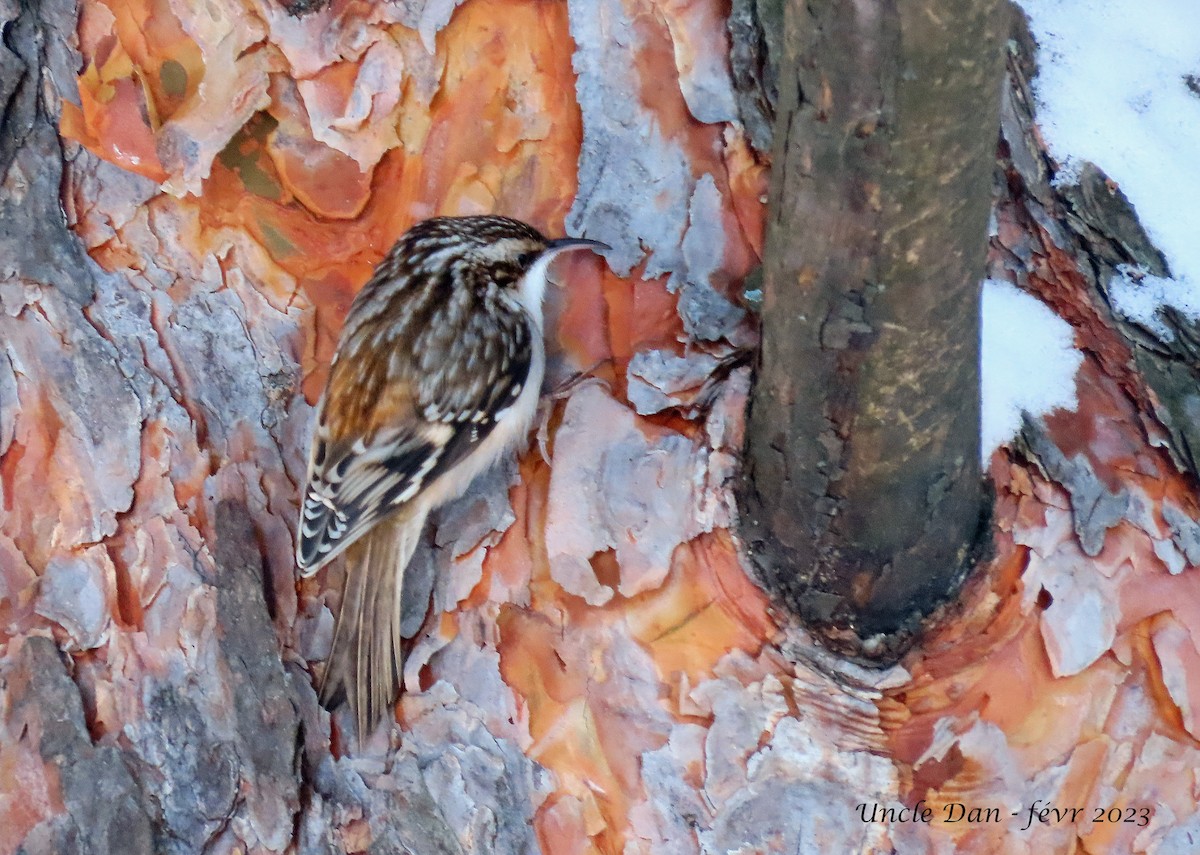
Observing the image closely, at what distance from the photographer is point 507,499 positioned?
5.13ft

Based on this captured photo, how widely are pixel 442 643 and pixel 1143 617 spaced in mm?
962

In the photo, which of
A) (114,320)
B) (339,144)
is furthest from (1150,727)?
(114,320)

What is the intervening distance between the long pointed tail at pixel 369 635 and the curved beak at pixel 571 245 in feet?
1.63

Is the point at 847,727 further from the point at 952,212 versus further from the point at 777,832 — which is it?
the point at 952,212

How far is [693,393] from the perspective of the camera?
1.43 metres

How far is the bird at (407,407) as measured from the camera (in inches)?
64.1

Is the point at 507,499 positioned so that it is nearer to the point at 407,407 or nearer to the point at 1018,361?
the point at 407,407

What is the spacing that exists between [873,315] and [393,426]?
1118 millimetres

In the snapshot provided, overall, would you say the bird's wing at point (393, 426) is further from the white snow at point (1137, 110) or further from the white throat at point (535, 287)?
the white snow at point (1137, 110)

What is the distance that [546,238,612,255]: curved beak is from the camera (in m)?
1.55

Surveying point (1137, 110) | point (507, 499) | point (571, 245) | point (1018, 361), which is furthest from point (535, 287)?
point (1137, 110)

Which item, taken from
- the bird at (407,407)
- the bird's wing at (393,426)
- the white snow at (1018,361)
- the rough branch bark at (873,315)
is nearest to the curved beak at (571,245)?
the bird at (407,407)

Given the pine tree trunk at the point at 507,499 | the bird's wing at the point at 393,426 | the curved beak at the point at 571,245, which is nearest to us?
the pine tree trunk at the point at 507,499

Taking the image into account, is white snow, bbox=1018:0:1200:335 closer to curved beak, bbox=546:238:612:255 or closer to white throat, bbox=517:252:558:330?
curved beak, bbox=546:238:612:255
